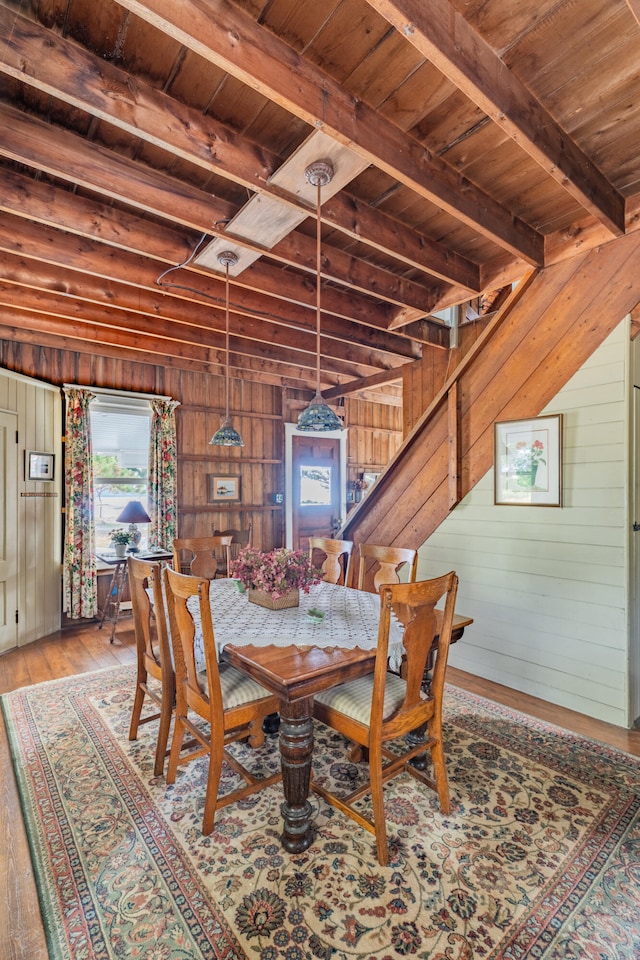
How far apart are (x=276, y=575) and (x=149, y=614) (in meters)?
0.72

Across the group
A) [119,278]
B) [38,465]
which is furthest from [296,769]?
[38,465]

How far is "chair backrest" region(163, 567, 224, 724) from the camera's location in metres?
1.83

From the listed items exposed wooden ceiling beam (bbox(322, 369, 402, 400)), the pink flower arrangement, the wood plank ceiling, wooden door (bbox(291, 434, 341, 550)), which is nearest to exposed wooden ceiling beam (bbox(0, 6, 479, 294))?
the wood plank ceiling

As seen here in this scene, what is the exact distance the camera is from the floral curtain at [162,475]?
5.07 m

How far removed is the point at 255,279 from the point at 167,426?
97.4 inches

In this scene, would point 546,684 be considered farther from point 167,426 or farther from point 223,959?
point 167,426

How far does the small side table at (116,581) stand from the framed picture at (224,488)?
3.55 feet

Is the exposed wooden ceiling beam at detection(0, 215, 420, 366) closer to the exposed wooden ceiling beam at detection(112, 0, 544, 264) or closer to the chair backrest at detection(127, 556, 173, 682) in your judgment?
the exposed wooden ceiling beam at detection(112, 0, 544, 264)

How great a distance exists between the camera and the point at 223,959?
1.37m

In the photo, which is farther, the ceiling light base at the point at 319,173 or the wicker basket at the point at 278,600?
the wicker basket at the point at 278,600

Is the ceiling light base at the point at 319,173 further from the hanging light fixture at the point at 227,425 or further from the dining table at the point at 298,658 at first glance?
the dining table at the point at 298,658

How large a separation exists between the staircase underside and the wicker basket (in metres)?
A: 1.75

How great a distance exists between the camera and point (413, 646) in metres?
1.83

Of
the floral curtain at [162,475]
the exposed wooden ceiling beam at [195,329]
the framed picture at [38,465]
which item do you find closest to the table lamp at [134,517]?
the floral curtain at [162,475]
